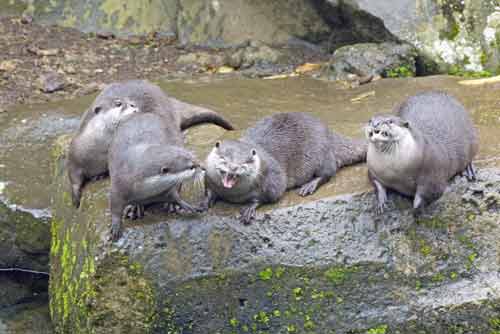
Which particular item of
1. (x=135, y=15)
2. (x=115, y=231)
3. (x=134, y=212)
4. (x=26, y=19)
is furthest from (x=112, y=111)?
(x=26, y=19)

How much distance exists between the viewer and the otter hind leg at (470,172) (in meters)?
4.08

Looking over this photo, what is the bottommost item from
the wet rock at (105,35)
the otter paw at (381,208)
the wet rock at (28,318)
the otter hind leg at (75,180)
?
the wet rock at (28,318)

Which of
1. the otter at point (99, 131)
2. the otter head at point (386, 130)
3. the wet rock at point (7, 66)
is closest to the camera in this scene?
the otter head at point (386, 130)

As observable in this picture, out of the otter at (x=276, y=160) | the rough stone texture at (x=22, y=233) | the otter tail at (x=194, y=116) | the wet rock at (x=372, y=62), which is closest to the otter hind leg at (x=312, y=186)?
the otter at (x=276, y=160)

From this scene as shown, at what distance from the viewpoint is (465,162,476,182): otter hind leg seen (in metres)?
4.08

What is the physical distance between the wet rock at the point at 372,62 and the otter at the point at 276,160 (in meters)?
2.27

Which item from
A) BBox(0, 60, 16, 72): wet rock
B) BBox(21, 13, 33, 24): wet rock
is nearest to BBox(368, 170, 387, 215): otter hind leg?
BBox(0, 60, 16, 72): wet rock

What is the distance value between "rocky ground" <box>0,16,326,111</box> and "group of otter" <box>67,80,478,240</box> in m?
2.34

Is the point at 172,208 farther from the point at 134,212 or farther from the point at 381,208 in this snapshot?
the point at 381,208

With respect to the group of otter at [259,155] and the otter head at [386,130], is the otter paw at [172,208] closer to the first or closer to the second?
the group of otter at [259,155]

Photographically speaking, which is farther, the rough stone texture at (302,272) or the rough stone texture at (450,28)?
the rough stone texture at (450,28)

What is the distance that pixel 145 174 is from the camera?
3842mm

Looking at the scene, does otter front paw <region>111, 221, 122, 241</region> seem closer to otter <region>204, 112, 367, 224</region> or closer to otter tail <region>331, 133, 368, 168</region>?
otter <region>204, 112, 367, 224</region>

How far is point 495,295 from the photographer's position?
13.0ft
